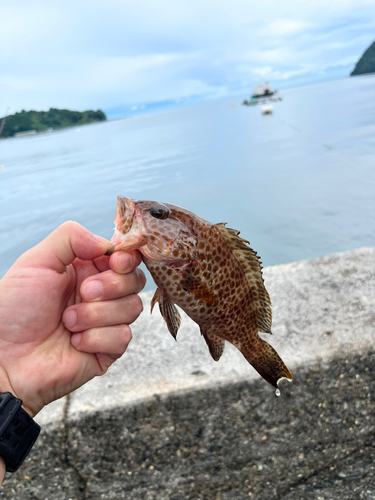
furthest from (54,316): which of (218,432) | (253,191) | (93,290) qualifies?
(253,191)

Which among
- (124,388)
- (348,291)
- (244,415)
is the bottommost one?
(244,415)

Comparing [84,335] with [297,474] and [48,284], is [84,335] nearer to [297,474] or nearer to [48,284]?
[48,284]

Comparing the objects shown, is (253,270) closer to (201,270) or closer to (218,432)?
(201,270)

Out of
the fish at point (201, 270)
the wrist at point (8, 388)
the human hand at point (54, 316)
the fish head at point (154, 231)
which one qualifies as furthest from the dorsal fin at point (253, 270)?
the wrist at point (8, 388)

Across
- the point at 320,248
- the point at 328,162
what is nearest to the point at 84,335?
the point at 320,248

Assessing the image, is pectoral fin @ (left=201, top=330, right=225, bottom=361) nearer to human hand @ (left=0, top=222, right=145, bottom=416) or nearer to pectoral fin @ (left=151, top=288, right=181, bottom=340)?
pectoral fin @ (left=151, top=288, right=181, bottom=340)

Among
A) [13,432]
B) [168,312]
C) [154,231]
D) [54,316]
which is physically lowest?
[13,432]
